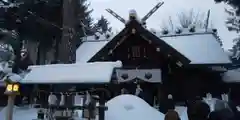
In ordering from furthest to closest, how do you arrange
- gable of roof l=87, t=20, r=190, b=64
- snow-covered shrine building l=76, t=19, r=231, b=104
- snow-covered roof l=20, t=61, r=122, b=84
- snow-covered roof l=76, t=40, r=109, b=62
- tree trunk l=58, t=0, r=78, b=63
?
snow-covered roof l=76, t=40, r=109, b=62, snow-covered shrine building l=76, t=19, r=231, b=104, gable of roof l=87, t=20, r=190, b=64, tree trunk l=58, t=0, r=78, b=63, snow-covered roof l=20, t=61, r=122, b=84

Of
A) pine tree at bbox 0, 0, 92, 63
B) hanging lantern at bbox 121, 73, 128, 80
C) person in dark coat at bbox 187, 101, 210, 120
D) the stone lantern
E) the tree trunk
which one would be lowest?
person in dark coat at bbox 187, 101, 210, 120

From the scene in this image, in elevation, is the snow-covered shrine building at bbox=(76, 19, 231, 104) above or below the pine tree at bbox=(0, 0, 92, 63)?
below

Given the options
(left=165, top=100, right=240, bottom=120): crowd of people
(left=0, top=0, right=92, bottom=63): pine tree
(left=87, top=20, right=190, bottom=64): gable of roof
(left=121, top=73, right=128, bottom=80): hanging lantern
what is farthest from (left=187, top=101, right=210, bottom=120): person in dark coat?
(left=0, top=0, right=92, bottom=63): pine tree

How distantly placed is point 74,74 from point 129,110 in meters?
3.21

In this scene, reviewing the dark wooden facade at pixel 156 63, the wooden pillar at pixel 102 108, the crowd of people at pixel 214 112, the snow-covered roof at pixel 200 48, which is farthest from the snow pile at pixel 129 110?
the snow-covered roof at pixel 200 48

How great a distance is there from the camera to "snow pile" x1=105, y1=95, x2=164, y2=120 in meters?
11.3

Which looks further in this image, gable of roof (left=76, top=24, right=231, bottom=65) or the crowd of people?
gable of roof (left=76, top=24, right=231, bottom=65)

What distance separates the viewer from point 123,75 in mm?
19078

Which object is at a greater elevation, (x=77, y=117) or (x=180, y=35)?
(x=180, y=35)

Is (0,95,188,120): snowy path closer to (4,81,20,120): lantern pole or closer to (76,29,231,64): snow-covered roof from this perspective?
(4,81,20,120): lantern pole

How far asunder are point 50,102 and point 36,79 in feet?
2.98

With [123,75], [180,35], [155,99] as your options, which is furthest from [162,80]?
[180,35]

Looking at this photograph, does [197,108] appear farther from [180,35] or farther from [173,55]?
[180,35]

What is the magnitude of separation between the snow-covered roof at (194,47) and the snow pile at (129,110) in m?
8.15
